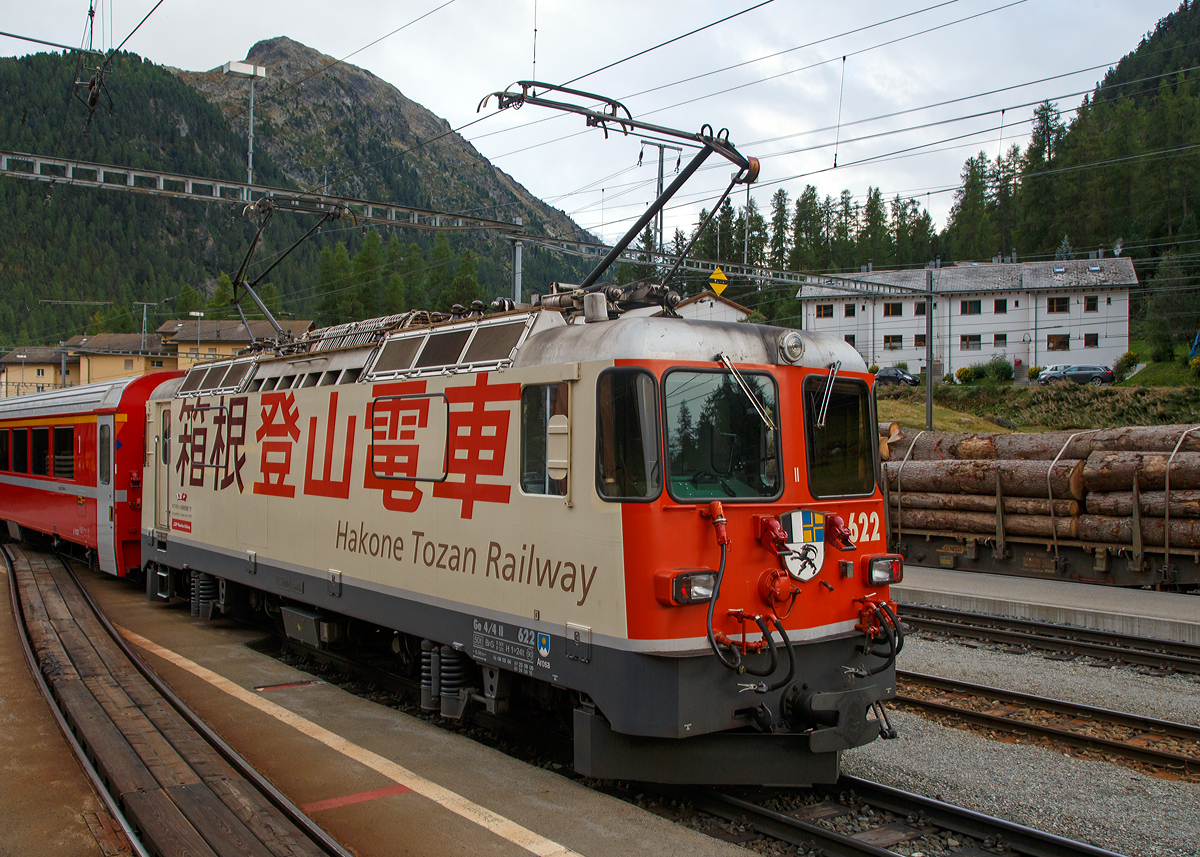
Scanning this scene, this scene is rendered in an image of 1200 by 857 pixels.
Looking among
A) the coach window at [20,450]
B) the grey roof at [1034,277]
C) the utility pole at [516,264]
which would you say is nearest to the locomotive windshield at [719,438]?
the utility pole at [516,264]

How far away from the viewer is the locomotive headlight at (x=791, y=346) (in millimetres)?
5895

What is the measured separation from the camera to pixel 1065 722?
7.71 metres

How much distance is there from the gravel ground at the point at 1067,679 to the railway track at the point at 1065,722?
1.85 ft

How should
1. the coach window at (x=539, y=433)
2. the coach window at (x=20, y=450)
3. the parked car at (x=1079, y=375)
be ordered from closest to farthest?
the coach window at (x=539, y=433), the coach window at (x=20, y=450), the parked car at (x=1079, y=375)

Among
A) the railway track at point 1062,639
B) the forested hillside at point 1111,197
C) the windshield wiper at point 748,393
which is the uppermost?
the forested hillside at point 1111,197

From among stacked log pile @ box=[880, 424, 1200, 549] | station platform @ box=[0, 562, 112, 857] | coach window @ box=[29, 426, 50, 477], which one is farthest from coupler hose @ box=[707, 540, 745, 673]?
coach window @ box=[29, 426, 50, 477]

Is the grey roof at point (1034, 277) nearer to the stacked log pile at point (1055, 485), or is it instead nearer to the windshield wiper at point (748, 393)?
the stacked log pile at point (1055, 485)

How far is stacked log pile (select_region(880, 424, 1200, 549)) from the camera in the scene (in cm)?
1292

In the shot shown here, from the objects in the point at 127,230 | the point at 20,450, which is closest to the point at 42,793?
the point at 20,450

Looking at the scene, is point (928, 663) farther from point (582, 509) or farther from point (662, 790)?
point (582, 509)

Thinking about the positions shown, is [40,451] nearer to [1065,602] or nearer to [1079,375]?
[1065,602]

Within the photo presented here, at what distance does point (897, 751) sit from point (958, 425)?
3060cm

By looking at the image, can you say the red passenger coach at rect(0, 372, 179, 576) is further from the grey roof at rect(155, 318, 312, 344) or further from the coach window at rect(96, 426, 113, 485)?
the grey roof at rect(155, 318, 312, 344)

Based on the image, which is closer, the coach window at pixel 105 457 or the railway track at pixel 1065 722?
the railway track at pixel 1065 722
